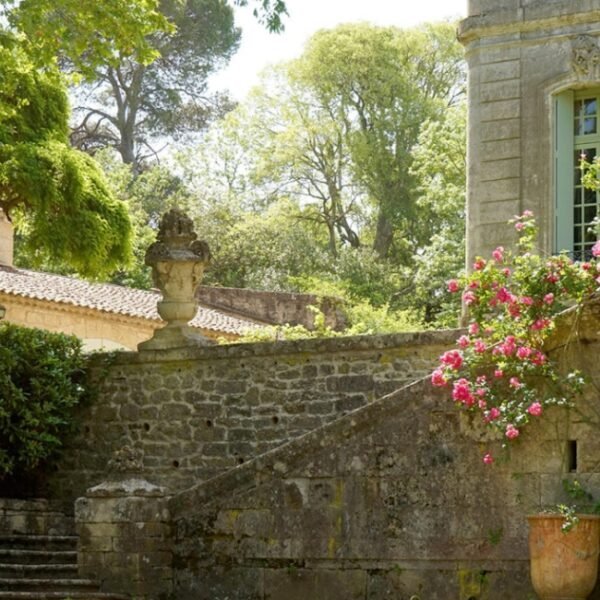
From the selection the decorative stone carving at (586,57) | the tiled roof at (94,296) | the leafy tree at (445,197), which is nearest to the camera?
the decorative stone carving at (586,57)

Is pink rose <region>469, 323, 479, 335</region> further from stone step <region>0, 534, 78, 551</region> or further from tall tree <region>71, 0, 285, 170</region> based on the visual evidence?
tall tree <region>71, 0, 285, 170</region>

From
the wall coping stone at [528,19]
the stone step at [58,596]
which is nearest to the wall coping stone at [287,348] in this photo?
the wall coping stone at [528,19]

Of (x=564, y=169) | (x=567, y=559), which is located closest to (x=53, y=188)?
(x=564, y=169)

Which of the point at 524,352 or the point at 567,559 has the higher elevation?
the point at 524,352

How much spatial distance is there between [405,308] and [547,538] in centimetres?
2723

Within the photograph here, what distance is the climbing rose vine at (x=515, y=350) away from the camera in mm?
11398

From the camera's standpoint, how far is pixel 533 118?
16156 mm

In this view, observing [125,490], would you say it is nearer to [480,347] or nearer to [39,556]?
[39,556]

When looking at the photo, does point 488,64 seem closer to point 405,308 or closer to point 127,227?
point 127,227

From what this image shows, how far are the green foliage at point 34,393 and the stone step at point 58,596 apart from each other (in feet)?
12.1

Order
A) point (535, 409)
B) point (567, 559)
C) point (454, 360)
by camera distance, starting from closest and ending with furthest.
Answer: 1. point (567, 559)
2. point (535, 409)
3. point (454, 360)

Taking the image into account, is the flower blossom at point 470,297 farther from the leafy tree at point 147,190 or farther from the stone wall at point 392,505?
the leafy tree at point 147,190

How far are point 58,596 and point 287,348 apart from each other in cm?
401

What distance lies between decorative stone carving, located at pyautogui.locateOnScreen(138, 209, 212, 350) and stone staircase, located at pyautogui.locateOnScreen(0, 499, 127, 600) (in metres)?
2.15
